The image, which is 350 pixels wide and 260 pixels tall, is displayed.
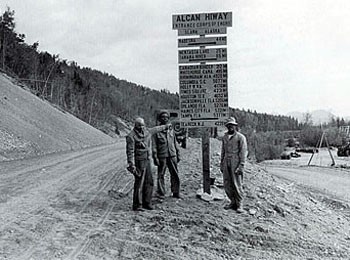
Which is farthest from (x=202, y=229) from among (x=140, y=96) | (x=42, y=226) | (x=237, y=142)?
(x=140, y=96)

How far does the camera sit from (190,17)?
10945 millimetres

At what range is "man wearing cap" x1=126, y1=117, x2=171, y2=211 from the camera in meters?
9.57

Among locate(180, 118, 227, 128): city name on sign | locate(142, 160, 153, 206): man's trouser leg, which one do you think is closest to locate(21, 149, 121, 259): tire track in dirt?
locate(142, 160, 153, 206): man's trouser leg

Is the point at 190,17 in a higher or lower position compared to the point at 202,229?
higher

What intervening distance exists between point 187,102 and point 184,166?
16.2ft

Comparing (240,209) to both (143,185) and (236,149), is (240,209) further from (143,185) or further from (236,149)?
(143,185)

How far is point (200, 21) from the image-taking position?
1093 centimetres

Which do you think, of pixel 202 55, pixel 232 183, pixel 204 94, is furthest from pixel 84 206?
pixel 202 55

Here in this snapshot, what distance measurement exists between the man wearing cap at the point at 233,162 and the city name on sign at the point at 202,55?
5.86 feet

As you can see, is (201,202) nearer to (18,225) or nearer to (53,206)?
(53,206)

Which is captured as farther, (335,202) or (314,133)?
(314,133)

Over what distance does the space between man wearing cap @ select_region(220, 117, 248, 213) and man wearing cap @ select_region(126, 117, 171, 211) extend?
169 centimetres

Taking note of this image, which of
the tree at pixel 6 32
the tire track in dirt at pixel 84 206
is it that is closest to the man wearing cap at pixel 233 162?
the tire track in dirt at pixel 84 206

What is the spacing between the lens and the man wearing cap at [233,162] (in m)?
9.84
